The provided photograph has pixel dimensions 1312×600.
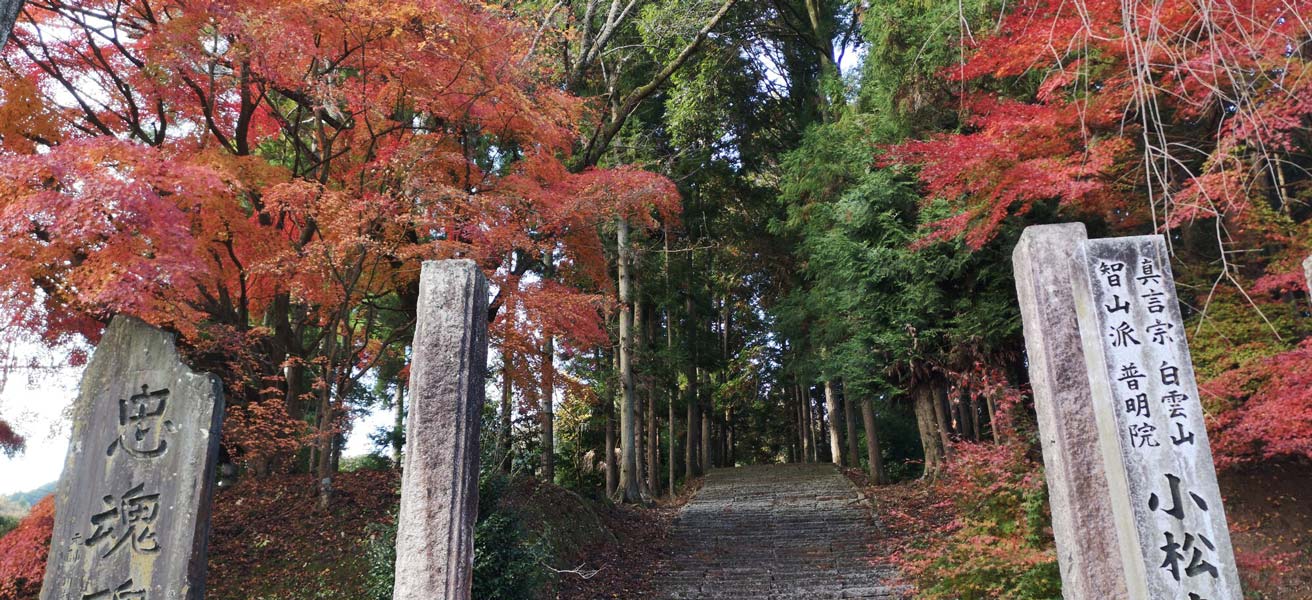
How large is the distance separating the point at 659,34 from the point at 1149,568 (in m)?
11.6

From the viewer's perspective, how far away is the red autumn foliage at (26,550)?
7289 mm

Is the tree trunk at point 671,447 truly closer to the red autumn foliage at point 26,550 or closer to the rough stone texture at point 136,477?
the red autumn foliage at point 26,550

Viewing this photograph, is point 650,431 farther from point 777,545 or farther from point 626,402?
point 777,545

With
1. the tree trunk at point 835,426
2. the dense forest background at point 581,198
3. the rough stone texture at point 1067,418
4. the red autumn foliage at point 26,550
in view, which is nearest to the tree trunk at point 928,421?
the dense forest background at point 581,198

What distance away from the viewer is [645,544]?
1226 centimetres

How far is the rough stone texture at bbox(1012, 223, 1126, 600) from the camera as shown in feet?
14.4

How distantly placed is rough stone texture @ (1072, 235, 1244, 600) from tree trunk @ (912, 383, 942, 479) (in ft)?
32.2

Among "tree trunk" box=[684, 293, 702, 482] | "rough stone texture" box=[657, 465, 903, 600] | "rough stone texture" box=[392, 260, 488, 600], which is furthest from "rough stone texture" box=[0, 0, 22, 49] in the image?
"tree trunk" box=[684, 293, 702, 482]

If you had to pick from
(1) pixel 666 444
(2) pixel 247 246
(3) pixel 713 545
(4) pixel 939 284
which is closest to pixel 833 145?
(4) pixel 939 284

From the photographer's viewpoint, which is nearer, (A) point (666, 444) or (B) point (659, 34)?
(B) point (659, 34)

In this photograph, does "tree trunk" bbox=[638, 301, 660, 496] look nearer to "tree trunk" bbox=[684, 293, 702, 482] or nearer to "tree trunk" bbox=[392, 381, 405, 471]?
"tree trunk" bbox=[684, 293, 702, 482]

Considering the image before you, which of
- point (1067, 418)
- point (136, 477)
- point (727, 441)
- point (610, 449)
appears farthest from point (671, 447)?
point (1067, 418)

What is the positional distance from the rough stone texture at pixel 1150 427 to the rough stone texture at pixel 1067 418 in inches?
8.9

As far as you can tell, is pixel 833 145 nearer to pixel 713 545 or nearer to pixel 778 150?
pixel 778 150
